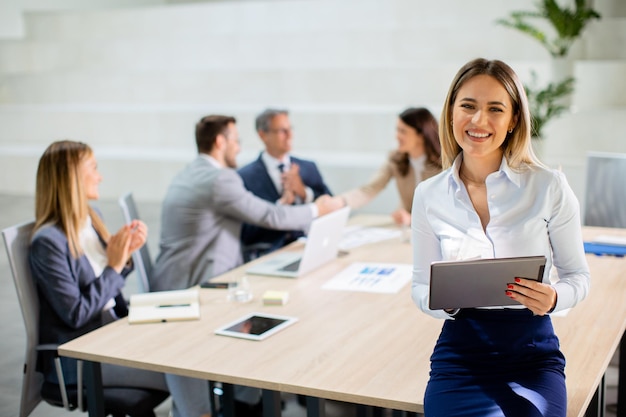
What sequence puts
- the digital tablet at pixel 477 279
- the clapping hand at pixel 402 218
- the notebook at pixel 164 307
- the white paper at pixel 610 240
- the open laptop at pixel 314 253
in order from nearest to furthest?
1. the digital tablet at pixel 477 279
2. the notebook at pixel 164 307
3. the open laptop at pixel 314 253
4. the white paper at pixel 610 240
5. the clapping hand at pixel 402 218

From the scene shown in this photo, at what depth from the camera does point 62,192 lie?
10.8 ft

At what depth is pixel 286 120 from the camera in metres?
4.92

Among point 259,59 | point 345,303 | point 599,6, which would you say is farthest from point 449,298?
point 259,59

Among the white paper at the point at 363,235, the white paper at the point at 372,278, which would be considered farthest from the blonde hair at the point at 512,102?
the white paper at the point at 363,235

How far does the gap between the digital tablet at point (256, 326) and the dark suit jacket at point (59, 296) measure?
589 mm

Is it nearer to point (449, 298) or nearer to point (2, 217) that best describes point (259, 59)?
point (2, 217)

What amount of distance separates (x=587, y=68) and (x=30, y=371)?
248 inches

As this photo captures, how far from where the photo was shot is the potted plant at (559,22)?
7525 mm

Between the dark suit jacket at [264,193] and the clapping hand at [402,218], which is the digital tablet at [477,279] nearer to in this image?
the clapping hand at [402,218]

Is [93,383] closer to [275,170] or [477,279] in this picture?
[477,279]

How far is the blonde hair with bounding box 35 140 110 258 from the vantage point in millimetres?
3270

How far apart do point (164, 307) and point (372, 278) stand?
0.91 meters

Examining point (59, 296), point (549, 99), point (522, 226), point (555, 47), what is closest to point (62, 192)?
point (59, 296)

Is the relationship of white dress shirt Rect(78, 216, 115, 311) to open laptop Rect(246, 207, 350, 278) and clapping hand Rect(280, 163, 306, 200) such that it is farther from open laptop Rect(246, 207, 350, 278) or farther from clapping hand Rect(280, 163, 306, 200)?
clapping hand Rect(280, 163, 306, 200)
